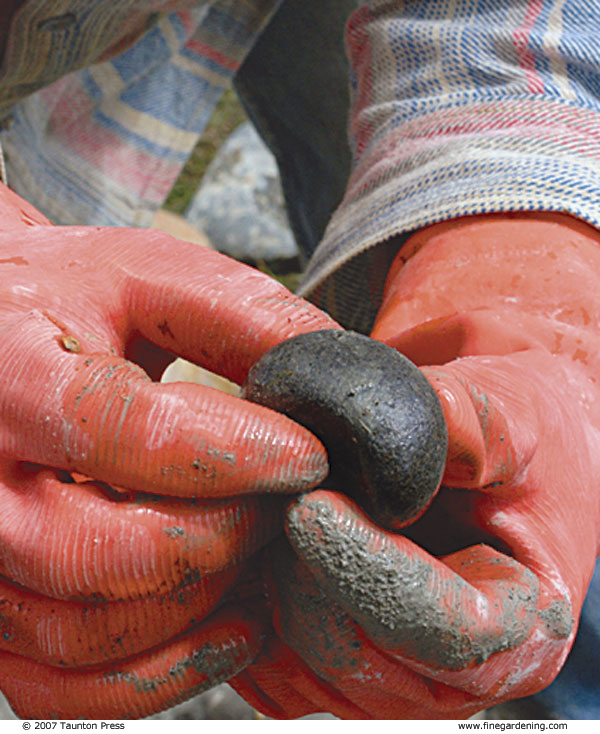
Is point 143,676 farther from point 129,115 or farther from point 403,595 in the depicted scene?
point 129,115

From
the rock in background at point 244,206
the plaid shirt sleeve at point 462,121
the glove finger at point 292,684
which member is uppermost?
the plaid shirt sleeve at point 462,121

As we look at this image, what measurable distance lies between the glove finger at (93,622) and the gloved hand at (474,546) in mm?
75

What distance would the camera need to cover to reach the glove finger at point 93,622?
0.54 meters

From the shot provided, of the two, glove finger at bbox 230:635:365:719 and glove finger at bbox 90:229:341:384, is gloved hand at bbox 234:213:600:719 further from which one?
glove finger at bbox 90:229:341:384

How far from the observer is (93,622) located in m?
0.54

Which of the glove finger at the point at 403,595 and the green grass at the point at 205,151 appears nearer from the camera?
the glove finger at the point at 403,595

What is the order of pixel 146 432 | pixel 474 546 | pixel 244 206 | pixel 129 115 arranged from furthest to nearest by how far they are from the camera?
pixel 244 206 < pixel 129 115 < pixel 474 546 < pixel 146 432

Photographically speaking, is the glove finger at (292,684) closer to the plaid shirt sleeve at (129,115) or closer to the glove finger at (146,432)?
the glove finger at (146,432)

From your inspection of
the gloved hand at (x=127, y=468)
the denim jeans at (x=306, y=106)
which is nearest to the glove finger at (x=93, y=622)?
the gloved hand at (x=127, y=468)

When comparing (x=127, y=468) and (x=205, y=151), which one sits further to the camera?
(x=205, y=151)

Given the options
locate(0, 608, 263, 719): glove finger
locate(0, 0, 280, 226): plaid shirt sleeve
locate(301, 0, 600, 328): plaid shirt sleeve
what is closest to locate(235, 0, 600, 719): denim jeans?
locate(0, 0, 280, 226): plaid shirt sleeve

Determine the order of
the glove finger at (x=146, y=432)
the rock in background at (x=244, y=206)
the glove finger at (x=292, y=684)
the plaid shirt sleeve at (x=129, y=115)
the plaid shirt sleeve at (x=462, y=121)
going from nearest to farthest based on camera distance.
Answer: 1. the glove finger at (x=146, y=432)
2. the glove finger at (x=292, y=684)
3. the plaid shirt sleeve at (x=462, y=121)
4. the plaid shirt sleeve at (x=129, y=115)
5. the rock in background at (x=244, y=206)

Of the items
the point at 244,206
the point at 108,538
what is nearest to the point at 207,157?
the point at 244,206

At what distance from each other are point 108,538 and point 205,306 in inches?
7.3
